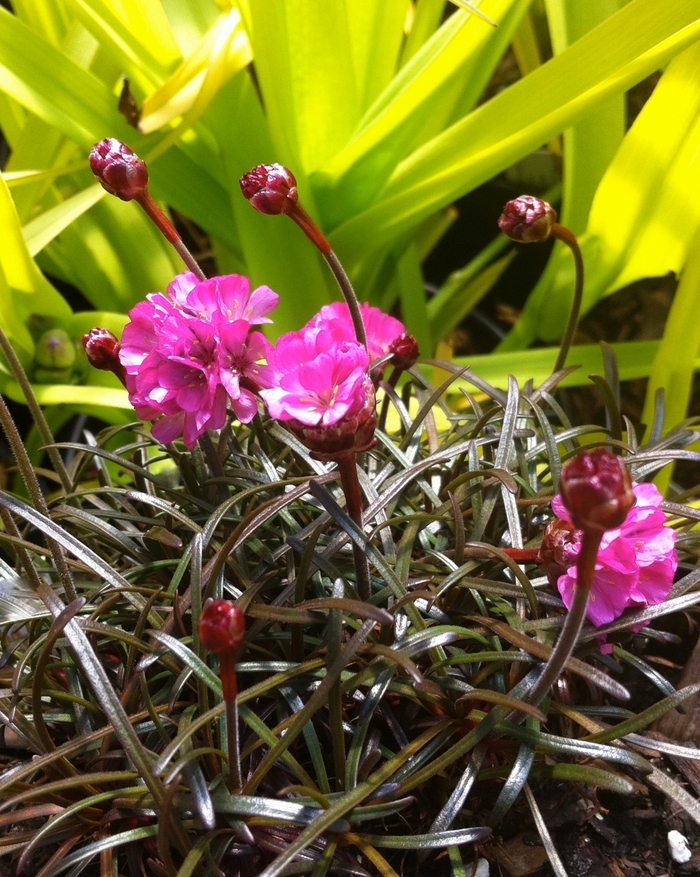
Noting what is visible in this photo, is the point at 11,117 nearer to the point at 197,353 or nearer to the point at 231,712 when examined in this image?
the point at 197,353

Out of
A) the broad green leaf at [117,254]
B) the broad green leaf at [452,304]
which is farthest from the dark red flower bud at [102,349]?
the broad green leaf at [452,304]

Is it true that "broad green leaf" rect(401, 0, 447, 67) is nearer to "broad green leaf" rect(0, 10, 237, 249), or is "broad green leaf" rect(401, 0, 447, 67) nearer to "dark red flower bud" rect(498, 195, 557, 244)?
"broad green leaf" rect(0, 10, 237, 249)

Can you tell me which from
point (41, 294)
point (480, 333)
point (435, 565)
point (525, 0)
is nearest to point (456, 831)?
point (435, 565)

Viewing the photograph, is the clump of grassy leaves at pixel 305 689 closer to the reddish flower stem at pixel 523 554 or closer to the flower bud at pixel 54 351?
the reddish flower stem at pixel 523 554

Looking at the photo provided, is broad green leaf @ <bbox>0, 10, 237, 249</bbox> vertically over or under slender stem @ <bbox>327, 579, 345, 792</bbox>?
over

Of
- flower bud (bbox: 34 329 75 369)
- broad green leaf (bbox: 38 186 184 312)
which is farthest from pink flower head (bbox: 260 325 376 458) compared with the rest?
broad green leaf (bbox: 38 186 184 312)

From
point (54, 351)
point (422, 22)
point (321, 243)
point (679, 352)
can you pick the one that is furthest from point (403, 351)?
point (422, 22)

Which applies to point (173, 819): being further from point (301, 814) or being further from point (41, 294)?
point (41, 294)
